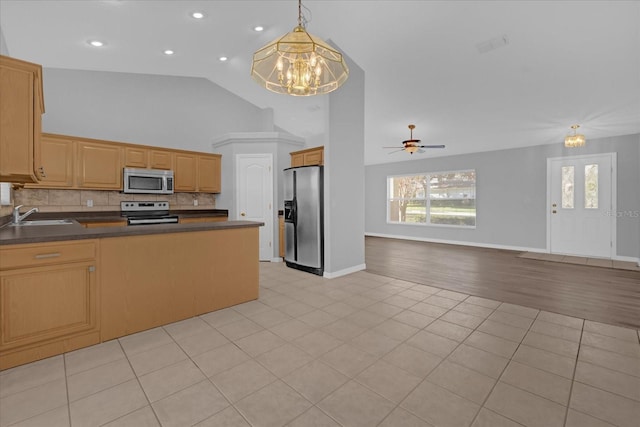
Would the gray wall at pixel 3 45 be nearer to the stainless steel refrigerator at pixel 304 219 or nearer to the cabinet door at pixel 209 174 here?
the cabinet door at pixel 209 174

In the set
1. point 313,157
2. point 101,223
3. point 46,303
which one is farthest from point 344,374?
point 101,223

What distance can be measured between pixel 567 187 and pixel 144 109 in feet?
27.9

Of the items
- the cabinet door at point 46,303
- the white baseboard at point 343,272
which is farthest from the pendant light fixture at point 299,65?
the white baseboard at point 343,272

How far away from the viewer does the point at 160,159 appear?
5309mm

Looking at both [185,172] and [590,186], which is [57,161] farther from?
[590,186]

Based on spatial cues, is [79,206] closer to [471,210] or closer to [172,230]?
[172,230]

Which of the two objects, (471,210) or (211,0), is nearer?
(211,0)

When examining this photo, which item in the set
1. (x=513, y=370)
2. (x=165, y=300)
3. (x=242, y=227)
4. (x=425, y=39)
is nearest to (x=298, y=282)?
(x=242, y=227)

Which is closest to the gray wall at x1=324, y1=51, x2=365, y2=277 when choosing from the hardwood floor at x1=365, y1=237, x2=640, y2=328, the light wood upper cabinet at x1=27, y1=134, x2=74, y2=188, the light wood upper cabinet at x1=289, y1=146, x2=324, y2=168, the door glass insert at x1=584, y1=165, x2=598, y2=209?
the light wood upper cabinet at x1=289, y1=146, x2=324, y2=168

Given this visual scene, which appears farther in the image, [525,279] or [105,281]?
[525,279]

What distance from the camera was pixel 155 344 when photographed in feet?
7.33

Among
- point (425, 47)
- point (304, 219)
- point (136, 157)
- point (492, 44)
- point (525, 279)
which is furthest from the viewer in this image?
point (136, 157)

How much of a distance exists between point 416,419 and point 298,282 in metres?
2.65

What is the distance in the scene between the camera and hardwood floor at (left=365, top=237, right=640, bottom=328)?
3.09m
